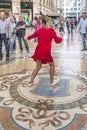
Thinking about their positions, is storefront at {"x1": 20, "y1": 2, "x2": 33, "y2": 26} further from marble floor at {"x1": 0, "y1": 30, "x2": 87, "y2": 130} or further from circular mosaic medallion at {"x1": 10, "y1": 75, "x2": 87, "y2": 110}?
circular mosaic medallion at {"x1": 10, "y1": 75, "x2": 87, "y2": 110}

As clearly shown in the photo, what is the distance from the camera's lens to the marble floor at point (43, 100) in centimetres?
410

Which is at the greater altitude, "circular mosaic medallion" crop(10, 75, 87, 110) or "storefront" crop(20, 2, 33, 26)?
"storefront" crop(20, 2, 33, 26)

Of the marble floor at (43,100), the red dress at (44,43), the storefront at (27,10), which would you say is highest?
the storefront at (27,10)

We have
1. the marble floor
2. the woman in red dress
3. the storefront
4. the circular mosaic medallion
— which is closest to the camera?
the marble floor

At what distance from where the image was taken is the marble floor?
13.4 feet

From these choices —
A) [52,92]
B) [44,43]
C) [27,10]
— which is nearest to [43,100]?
[52,92]

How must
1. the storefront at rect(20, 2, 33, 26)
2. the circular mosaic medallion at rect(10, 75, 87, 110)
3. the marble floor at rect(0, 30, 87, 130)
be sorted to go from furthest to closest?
the storefront at rect(20, 2, 33, 26) → the circular mosaic medallion at rect(10, 75, 87, 110) → the marble floor at rect(0, 30, 87, 130)

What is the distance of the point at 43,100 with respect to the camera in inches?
200

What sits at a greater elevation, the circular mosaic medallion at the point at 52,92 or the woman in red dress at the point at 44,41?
the woman in red dress at the point at 44,41

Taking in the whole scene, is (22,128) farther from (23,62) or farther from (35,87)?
(23,62)

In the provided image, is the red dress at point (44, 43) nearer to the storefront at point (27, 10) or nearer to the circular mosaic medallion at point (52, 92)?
the circular mosaic medallion at point (52, 92)

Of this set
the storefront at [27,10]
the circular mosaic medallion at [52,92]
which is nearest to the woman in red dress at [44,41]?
the circular mosaic medallion at [52,92]

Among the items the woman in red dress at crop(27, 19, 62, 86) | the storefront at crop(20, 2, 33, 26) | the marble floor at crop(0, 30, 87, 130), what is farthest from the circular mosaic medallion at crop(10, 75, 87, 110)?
the storefront at crop(20, 2, 33, 26)

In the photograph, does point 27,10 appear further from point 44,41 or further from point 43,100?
point 43,100
